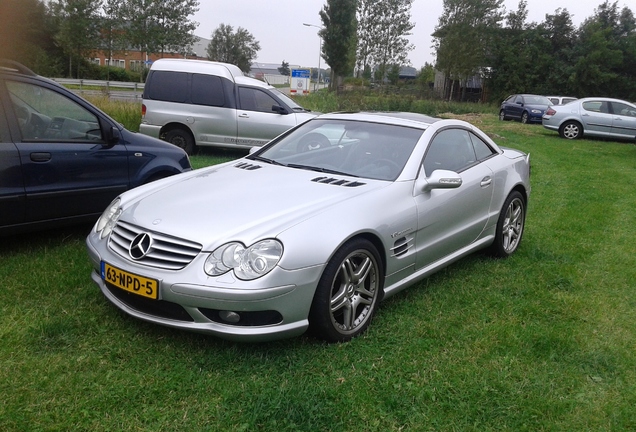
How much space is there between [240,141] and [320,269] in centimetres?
798

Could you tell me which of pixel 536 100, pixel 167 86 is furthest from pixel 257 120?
pixel 536 100

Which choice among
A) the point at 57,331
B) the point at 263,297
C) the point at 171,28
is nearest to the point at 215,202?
the point at 263,297

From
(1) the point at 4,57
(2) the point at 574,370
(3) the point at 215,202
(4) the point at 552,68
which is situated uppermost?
(4) the point at 552,68

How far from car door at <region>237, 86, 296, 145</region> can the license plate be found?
7.64 metres

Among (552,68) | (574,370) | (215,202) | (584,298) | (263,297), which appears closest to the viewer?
(263,297)

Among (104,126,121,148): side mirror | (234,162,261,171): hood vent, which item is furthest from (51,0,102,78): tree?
(234,162,261,171): hood vent

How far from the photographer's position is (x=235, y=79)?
11.0 m

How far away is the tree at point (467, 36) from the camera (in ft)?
139

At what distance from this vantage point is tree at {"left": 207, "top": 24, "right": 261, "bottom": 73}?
6619 centimetres

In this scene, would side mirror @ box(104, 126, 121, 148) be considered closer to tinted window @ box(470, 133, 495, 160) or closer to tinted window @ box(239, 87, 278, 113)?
tinted window @ box(470, 133, 495, 160)

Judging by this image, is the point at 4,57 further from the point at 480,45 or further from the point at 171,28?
the point at 480,45

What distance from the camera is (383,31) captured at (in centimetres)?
4931

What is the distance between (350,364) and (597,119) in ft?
56.3

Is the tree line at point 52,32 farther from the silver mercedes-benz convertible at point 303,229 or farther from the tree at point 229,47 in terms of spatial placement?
the tree at point 229,47
